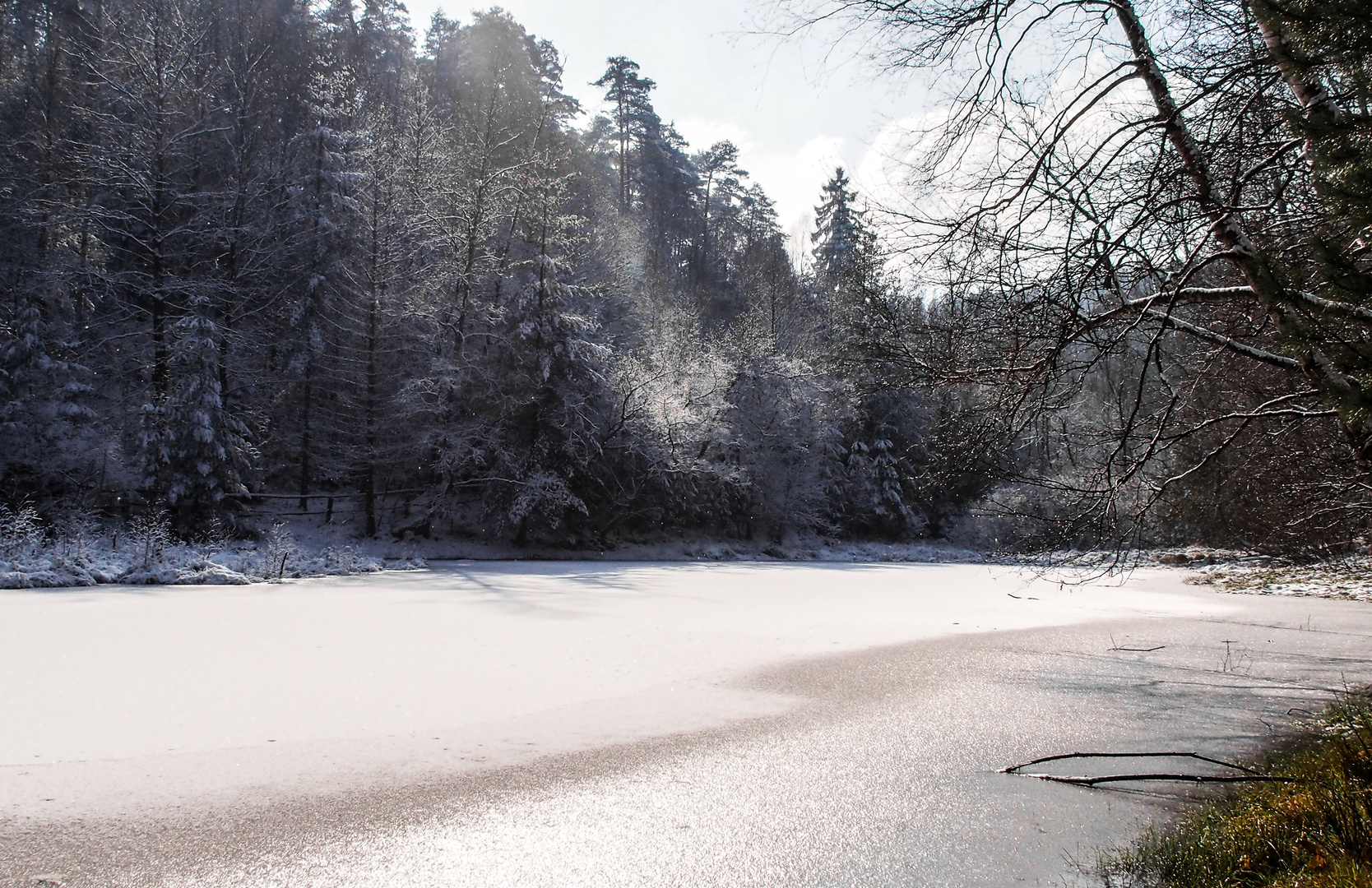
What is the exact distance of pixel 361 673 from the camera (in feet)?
17.1

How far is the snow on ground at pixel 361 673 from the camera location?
3455 mm

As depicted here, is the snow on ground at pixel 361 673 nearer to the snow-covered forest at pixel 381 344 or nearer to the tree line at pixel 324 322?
the snow-covered forest at pixel 381 344

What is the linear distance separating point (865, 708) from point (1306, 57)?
12.4ft

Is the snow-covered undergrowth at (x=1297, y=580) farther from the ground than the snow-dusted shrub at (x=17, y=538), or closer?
closer

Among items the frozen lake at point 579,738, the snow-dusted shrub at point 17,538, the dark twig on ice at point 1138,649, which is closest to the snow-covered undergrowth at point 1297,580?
the dark twig on ice at point 1138,649

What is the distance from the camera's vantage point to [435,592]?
1032 cm

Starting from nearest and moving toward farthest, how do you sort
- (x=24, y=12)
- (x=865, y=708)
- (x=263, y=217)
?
(x=865, y=708)
(x=263, y=217)
(x=24, y=12)

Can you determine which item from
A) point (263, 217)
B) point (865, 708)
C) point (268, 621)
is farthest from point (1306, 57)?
point (263, 217)

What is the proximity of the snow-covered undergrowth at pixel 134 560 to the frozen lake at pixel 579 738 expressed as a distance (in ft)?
5.04

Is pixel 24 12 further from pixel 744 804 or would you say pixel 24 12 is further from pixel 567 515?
pixel 744 804

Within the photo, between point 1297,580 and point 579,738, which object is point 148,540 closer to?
point 579,738

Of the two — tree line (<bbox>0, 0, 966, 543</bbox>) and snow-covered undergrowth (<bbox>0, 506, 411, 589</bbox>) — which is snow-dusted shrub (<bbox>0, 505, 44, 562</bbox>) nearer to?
snow-covered undergrowth (<bbox>0, 506, 411, 589</bbox>)

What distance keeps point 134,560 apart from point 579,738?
9761 mm

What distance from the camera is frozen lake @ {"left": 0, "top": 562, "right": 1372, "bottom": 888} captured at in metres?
2.71
